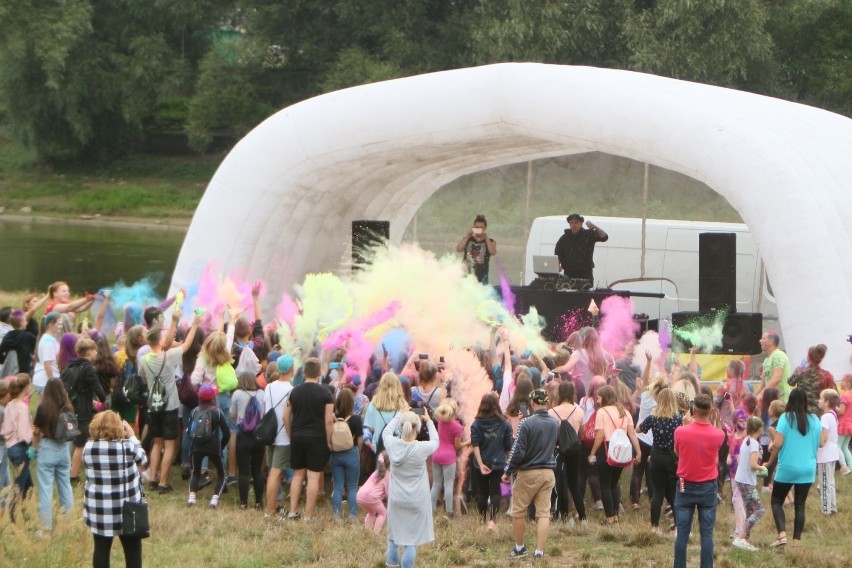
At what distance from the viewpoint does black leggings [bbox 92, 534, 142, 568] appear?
23.2 ft

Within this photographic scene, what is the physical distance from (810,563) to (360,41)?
3192 cm

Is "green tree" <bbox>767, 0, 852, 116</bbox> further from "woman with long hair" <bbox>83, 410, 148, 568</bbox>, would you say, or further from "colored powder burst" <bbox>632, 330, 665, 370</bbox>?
"woman with long hair" <bbox>83, 410, 148, 568</bbox>

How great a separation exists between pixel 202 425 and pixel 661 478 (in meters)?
3.32

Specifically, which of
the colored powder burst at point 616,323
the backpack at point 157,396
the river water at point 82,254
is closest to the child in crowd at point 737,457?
the colored powder burst at point 616,323

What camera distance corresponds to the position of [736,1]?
2942 centimetres

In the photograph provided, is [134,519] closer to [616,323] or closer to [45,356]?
[45,356]

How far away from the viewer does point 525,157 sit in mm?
15273

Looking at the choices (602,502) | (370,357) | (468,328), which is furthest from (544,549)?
(468,328)

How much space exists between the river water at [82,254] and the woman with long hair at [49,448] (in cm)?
1833

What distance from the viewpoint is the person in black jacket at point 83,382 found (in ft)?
30.2

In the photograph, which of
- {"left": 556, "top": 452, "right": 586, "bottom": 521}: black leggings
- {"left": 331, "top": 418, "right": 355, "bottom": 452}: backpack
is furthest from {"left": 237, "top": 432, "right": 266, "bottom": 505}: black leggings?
{"left": 556, "top": 452, "right": 586, "bottom": 521}: black leggings

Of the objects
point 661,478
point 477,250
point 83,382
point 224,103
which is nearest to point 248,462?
point 83,382

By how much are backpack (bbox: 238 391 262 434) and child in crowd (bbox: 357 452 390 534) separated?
44.0 inches

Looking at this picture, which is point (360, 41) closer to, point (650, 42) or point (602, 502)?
point (650, 42)
